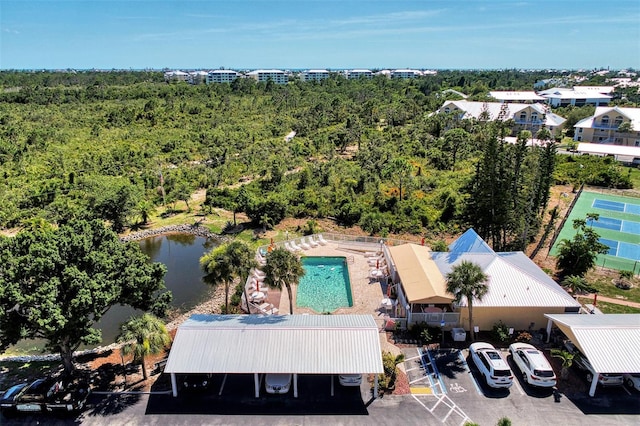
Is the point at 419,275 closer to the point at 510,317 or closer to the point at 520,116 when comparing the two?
the point at 510,317

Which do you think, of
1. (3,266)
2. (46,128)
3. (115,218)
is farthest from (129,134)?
(3,266)

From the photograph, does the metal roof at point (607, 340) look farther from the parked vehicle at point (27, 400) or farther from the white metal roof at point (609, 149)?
the white metal roof at point (609, 149)

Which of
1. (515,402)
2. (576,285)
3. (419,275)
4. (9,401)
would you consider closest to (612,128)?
(576,285)

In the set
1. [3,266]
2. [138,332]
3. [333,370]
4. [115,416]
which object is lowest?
[115,416]

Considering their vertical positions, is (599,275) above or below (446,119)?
below

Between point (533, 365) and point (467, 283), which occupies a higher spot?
point (467, 283)

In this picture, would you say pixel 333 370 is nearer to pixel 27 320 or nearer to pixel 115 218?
pixel 27 320
